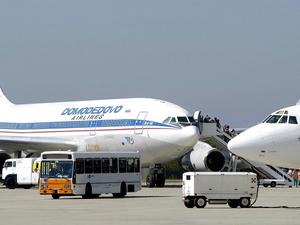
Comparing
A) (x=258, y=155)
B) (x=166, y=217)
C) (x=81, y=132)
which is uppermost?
(x=81, y=132)

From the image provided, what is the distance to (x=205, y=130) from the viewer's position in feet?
208

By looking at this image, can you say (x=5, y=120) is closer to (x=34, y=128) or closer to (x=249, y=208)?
(x=34, y=128)

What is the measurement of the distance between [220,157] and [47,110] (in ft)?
41.4

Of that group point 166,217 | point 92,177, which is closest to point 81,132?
point 92,177

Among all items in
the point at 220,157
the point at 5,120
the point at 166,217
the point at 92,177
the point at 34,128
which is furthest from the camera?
the point at 5,120

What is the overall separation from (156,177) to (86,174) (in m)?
14.1

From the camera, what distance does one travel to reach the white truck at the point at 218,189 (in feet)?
111

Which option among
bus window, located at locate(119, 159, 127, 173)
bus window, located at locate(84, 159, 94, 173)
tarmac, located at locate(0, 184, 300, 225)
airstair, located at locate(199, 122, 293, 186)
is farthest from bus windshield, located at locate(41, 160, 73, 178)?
airstair, located at locate(199, 122, 293, 186)

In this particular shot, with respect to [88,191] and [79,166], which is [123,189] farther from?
[79,166]

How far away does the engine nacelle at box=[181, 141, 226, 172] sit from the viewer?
59969mm

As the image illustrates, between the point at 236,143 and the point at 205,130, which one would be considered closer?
the point at 236,143

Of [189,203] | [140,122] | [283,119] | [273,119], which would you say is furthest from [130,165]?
[283,119]

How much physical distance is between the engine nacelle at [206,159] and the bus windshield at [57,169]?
57.0 ft

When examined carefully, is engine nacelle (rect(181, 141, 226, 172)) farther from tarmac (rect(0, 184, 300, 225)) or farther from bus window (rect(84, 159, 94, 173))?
A: tarmac (rect(0, 184, 300, 225))
